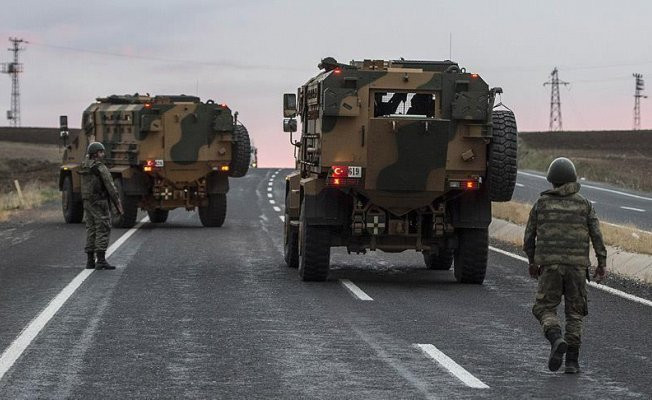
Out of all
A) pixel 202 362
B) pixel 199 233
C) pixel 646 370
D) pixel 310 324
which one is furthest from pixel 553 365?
pixel 199 233

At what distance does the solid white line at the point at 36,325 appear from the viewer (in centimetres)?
996

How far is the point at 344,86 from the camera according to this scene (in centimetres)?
1598

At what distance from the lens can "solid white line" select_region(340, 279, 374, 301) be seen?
14.9 m

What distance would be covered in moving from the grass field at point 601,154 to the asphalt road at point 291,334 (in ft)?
115

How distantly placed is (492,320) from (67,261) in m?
8.58

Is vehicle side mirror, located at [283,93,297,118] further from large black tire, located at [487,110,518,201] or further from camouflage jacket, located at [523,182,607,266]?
camouflage jacket, located at [523,182,607,266]

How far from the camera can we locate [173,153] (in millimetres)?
27641

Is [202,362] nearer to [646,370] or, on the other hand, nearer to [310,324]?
[310,324]

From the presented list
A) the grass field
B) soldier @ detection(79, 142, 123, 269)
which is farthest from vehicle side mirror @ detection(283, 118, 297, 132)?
the grass field

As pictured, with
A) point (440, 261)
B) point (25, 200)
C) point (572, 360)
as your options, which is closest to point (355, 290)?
point (440, 261)

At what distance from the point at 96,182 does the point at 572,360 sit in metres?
10.3

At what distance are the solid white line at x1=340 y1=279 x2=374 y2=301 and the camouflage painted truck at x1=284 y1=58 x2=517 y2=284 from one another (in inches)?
13.5

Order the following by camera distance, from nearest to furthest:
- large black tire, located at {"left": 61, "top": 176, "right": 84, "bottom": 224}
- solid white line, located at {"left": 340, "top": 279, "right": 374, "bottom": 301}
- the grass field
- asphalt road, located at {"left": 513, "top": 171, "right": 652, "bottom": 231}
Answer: solid white line, located at {"left": 340, "top": 279, "right": 374, "bottom": 301}, large black tire, located at {"left": 61, "top": 176, "right": 84, "bottom": 224}, asphalt road, located at {"left": 513, "top": 171, "right": 652, "bottom": 231}, the grass field

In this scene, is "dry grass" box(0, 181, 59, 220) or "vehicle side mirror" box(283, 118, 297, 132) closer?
"vehicle side mirror" box(283, 118, 297, 132)
